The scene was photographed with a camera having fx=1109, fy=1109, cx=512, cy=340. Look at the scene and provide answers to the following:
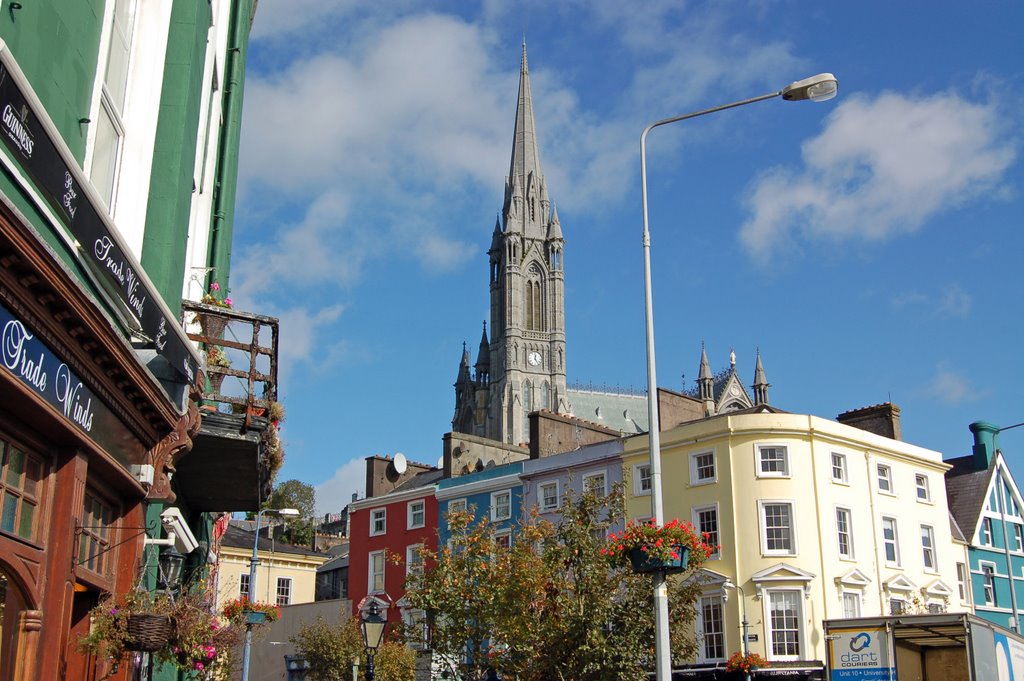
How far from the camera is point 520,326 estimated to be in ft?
529

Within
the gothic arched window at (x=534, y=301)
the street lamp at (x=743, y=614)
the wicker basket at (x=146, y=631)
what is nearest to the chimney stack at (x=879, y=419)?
the street lamp at (x=743, y=614)

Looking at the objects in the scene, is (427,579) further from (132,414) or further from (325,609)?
(325,609)

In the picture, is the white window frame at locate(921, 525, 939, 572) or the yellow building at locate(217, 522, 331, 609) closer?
the white window frame at locate(921, 525, 939, 572)

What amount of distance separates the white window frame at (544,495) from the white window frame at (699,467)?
6811 millimetres

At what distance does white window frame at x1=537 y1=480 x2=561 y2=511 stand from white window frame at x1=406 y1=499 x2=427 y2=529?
7513mm

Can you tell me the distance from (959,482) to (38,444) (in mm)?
47075

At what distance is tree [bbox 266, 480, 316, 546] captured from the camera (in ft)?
287

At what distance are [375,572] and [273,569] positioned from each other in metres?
5.01

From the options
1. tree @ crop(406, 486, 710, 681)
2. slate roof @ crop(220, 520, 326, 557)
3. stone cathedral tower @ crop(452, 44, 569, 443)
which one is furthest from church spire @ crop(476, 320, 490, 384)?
tree @ crop(406, 486, 710, 681)

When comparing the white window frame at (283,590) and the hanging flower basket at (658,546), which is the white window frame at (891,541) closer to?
the white window frame at (283,590)

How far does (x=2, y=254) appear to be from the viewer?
342 inches

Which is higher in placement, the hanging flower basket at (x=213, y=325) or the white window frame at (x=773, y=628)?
the hanging flower basket at (x=213, y=325)

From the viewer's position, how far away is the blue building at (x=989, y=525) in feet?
152

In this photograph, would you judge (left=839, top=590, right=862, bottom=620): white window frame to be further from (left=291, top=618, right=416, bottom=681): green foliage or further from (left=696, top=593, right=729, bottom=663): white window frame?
(left=291, top=618, right=416, bottom=681): green foliage
